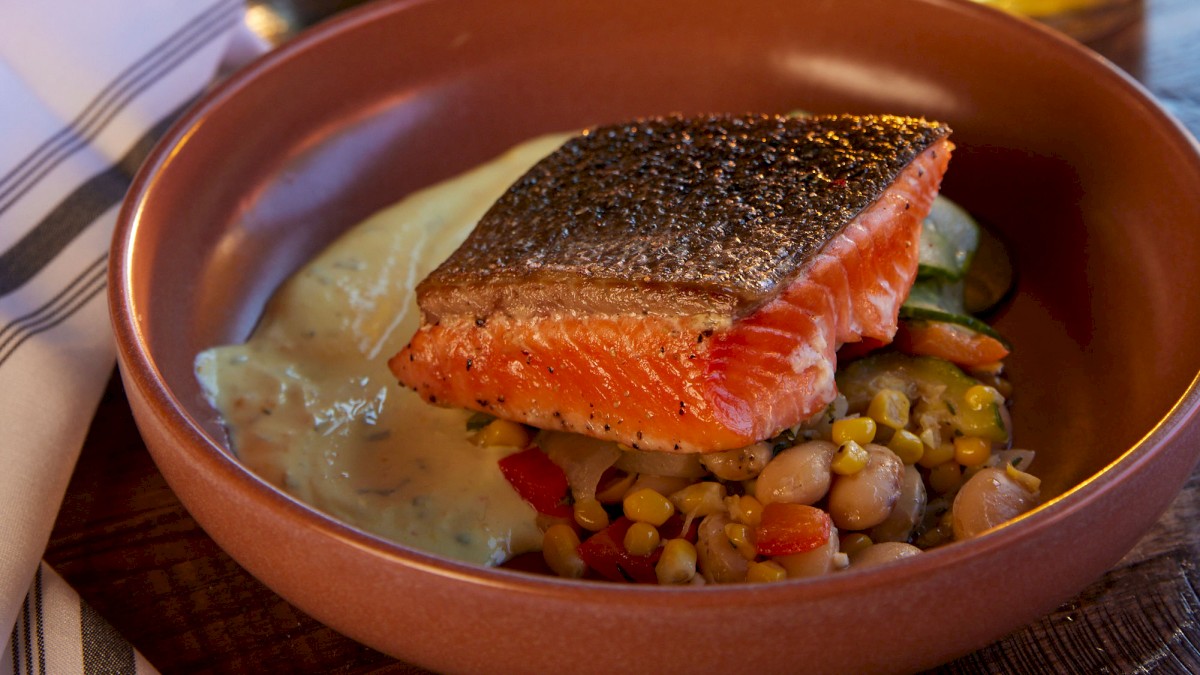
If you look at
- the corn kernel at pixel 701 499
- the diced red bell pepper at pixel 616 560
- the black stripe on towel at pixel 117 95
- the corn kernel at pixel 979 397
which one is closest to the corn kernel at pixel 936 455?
the corn kernel at pixel 979 397

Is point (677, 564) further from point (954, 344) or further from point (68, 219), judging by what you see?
point (68, 219)

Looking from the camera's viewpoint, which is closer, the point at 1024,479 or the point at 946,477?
the point at 1024,479

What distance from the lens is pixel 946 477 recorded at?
8.10ft

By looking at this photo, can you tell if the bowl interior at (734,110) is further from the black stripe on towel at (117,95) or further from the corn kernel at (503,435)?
the corn kernel at (503,435)

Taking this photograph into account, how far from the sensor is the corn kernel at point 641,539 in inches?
90.0

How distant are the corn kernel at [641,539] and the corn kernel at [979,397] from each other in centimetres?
83

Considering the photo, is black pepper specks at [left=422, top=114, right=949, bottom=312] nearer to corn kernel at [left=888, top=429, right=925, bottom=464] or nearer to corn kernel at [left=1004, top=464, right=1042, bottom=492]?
corn kernel at [left=888, top=429, right=925, bottom=464]

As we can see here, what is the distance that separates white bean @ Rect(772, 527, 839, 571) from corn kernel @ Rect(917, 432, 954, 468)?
47 centimetres

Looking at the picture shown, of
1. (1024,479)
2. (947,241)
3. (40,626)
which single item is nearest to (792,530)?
(1024,479)

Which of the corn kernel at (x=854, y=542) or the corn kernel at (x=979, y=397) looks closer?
the corn kernel at (x=854, y=542)

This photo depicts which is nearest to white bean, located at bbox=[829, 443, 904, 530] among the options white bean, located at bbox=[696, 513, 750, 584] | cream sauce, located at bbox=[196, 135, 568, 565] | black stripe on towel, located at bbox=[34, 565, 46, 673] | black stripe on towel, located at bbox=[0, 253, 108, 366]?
white bean, located at bbox=[696, 513, 750, 584]

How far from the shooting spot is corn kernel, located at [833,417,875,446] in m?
2.37

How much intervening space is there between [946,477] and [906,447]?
139mm

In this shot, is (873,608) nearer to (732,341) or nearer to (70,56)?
(732,341)
